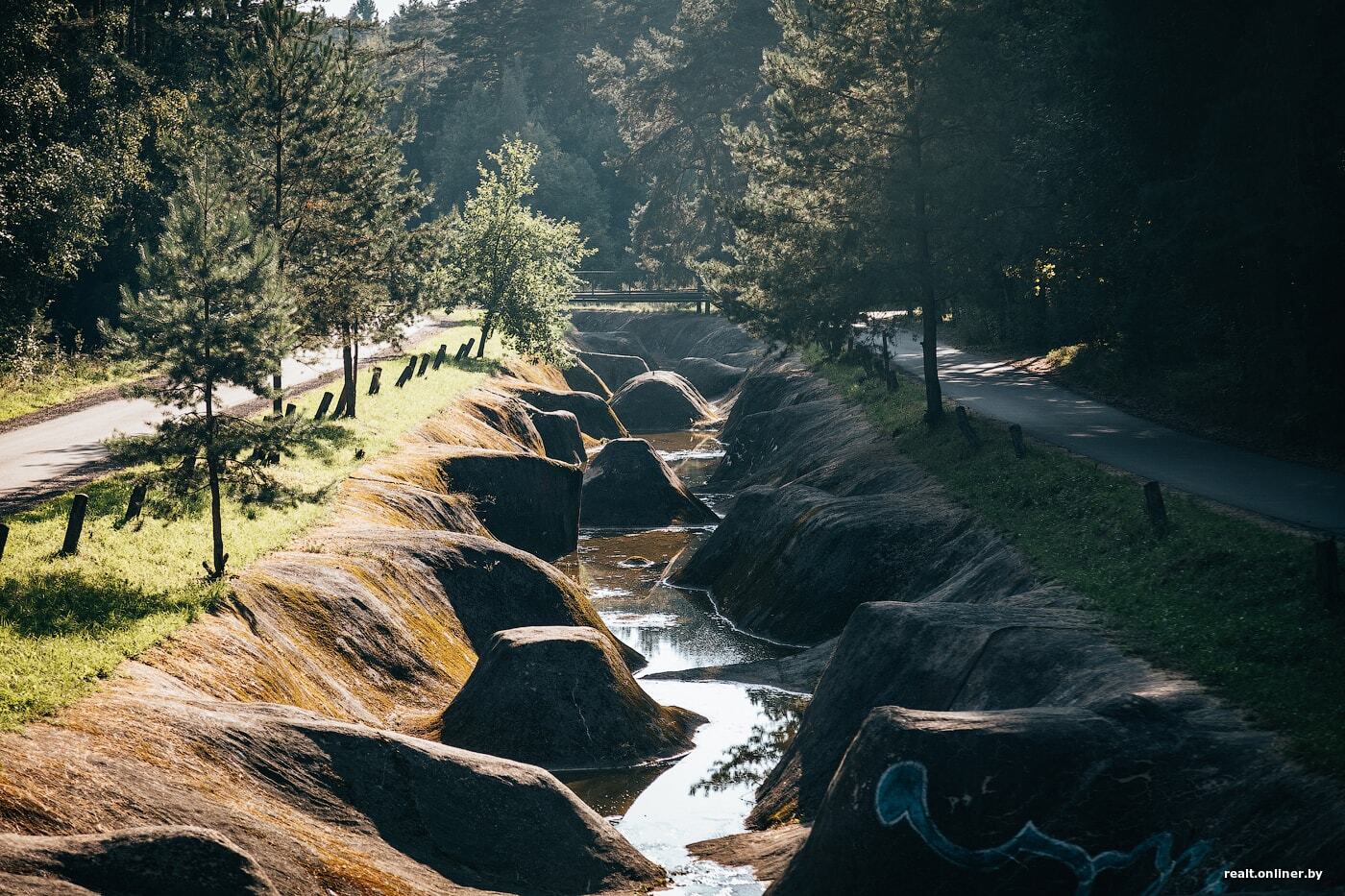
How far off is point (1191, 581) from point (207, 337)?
14.9m

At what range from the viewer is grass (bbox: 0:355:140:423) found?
121 feet

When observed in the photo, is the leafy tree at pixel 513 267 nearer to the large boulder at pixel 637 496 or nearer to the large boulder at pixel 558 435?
the large boulder at pixel 558 435

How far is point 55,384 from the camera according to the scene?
40.9 m

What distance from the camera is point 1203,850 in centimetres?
1176

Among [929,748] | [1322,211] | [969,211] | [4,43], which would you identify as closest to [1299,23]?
[1322,211]

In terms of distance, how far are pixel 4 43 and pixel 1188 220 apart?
32.6m

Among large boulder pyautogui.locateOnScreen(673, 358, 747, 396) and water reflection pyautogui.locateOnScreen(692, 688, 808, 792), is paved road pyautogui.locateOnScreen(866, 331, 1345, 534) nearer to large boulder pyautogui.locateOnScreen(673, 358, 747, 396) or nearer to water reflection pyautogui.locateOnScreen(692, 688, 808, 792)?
water reflection pyautogui.locateOnScreen(692, 688, 808, 792)

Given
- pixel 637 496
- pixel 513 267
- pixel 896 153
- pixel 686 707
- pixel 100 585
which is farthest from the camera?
pixel 513 267

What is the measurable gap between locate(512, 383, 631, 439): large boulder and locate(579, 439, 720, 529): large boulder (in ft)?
49.6

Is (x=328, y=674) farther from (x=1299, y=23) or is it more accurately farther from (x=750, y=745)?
(x=1299, y=23)

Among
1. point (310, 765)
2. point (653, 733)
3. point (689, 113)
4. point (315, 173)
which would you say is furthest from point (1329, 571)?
point (689, 113)

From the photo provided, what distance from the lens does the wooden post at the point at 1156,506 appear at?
20956mm

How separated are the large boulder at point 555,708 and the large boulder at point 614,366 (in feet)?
186

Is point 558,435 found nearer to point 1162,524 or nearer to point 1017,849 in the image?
point 1162,524
